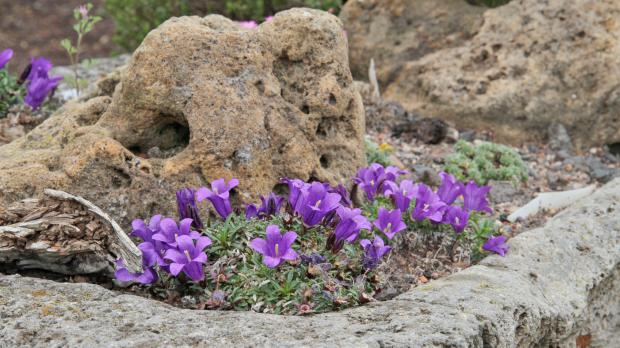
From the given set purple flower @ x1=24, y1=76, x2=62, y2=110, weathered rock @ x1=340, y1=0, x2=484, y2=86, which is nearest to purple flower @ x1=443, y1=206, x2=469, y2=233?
purple flower @ x1=24, y1=76, x2=62, y2=110

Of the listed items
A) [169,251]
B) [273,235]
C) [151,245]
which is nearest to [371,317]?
[273,235]

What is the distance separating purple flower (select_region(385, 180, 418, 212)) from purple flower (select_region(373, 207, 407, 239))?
34 centimetres

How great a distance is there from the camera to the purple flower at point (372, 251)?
12.4ft

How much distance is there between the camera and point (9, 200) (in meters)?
4.07

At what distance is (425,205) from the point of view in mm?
4418

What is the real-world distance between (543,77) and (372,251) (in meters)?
4.29

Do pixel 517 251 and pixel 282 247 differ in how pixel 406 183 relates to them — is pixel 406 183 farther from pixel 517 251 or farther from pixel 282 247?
pixel 282 247

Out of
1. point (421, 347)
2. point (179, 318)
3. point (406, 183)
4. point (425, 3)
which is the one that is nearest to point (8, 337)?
point (179, 318)

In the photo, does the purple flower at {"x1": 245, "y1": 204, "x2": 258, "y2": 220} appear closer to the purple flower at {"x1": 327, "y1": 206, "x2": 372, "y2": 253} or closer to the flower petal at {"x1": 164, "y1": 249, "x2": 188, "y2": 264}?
the purple flower at {"x1": 327, "y1": 206, "x2": 372, "y2": 253}

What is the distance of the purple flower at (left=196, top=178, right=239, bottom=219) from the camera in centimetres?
384

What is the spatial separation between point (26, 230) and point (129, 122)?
1027 mm

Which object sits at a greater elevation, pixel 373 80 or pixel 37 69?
pixel 37 69

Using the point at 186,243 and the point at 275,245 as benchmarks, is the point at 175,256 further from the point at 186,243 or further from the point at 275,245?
the point at 275,245

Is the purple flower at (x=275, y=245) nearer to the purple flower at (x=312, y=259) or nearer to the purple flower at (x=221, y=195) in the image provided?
the purple flower at (x=312, y=259)
